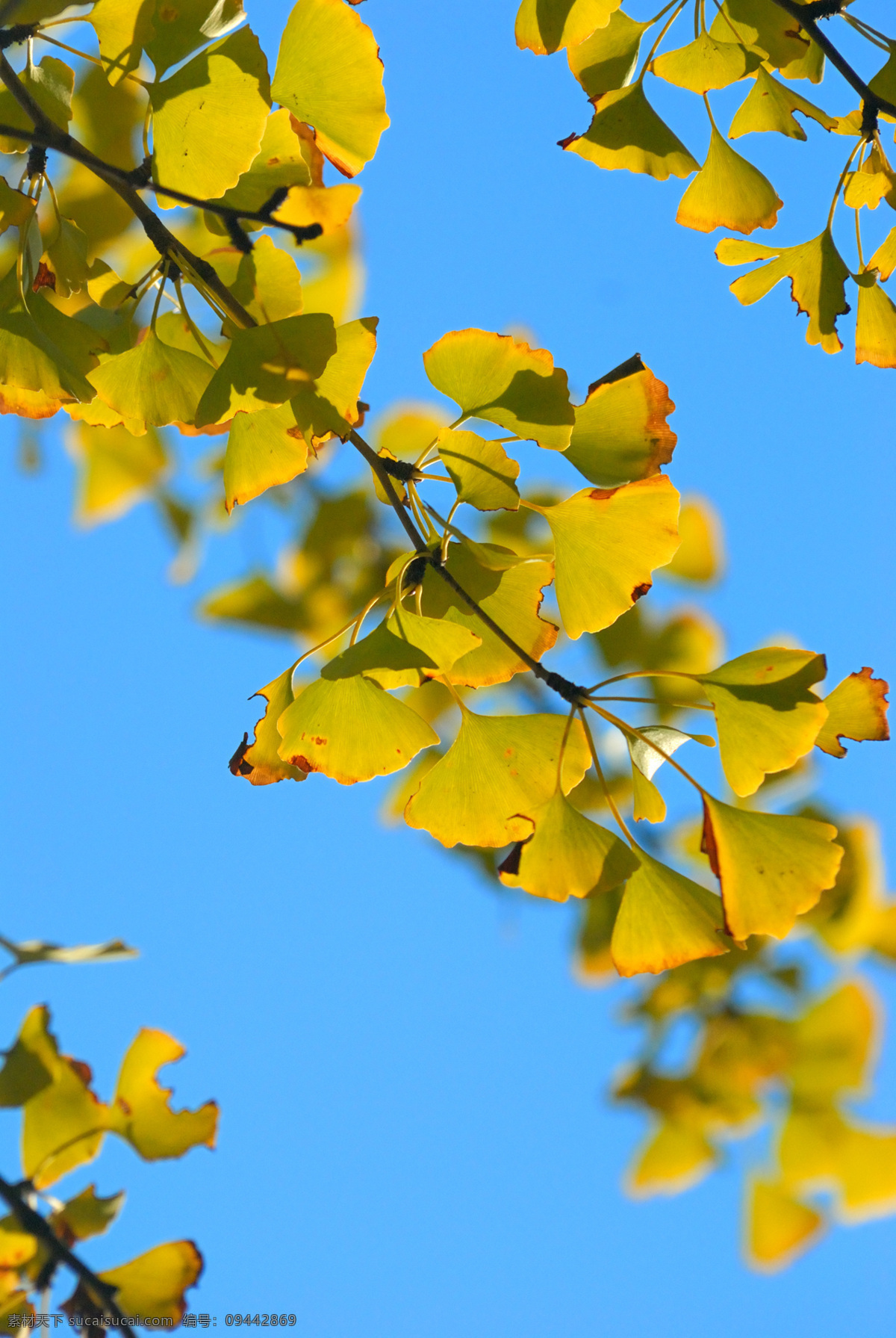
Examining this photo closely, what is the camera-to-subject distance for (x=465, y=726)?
1.91 ft

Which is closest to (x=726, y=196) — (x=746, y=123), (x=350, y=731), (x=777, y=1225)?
(x=746, y=123)

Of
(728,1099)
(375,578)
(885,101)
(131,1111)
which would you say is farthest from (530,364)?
(728,1099)

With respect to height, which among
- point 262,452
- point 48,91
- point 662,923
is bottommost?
point 662,923

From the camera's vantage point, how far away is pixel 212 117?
471mm

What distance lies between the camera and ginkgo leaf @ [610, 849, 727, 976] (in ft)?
1.74

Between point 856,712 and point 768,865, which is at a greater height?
point 856,712

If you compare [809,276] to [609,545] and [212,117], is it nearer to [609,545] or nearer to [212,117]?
[609,545]

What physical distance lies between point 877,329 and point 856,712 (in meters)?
0.28

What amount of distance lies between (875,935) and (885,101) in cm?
102

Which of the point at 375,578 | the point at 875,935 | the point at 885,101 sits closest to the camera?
the point at 885,101

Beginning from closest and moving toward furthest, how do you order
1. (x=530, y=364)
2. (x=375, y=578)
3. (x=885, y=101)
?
1. (x=530, y=364)
2. (x=885, y=101)
3. (x=375, y=578)

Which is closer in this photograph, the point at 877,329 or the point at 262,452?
the point at 262,452

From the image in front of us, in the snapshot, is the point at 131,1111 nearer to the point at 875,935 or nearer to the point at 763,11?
the point at 763,11

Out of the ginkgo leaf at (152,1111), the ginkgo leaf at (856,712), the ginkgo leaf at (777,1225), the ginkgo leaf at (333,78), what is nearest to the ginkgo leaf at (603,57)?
the ginkgo leaf at (333,78)
